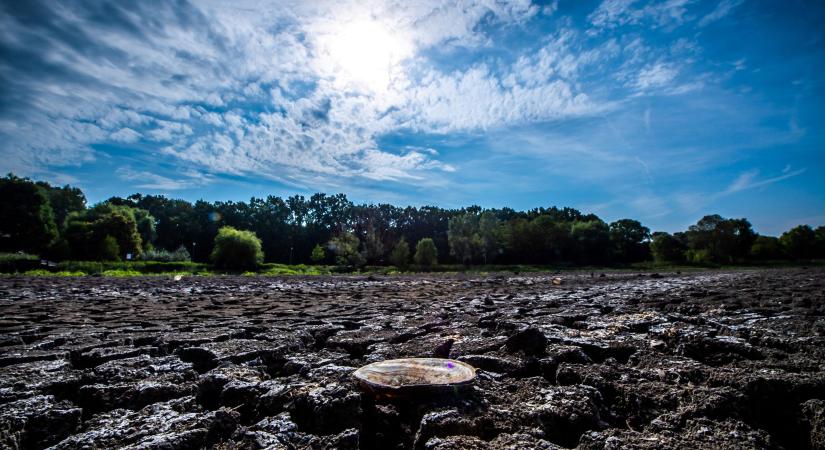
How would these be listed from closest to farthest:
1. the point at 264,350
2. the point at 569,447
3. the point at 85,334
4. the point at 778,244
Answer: the point at 569,447
the point at 264,350
the point at 85,334
the point at 778,244

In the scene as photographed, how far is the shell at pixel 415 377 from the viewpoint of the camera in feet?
7.61

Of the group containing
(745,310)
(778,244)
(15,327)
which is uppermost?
(778,244)

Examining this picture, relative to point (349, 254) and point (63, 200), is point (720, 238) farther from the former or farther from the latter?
point (63, 200)

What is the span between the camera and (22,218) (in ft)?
167

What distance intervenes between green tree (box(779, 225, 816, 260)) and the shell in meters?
88.5

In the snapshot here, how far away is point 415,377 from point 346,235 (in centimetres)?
5935

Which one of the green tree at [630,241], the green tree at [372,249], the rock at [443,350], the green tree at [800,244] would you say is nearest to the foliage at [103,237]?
the green tree at [372,249]

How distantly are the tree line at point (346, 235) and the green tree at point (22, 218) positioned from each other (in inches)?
4.4

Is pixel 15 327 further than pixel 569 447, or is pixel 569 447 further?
pixel 15 327

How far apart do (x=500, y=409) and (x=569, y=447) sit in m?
0.44

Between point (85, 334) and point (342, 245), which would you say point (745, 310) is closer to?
point (85, 334)

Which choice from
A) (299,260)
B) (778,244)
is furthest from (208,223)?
(778,244)

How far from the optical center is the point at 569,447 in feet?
6.19

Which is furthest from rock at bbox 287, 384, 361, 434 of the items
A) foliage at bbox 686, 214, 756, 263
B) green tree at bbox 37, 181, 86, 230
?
green tree at bbox 37, 181, 86, 230
